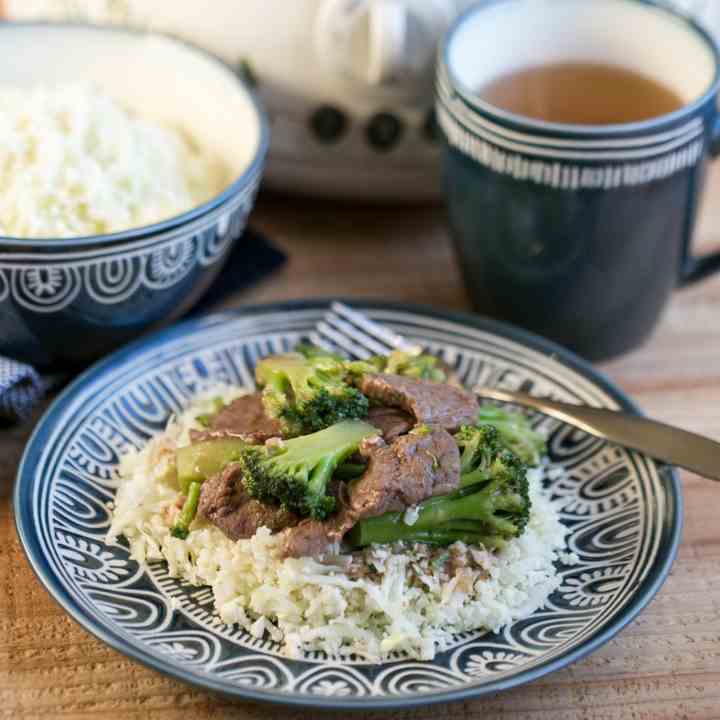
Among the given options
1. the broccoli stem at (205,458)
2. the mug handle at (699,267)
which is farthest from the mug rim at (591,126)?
the broccoli stem at (205,458)

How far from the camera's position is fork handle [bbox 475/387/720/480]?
77.4 inches

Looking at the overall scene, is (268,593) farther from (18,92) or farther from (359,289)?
(18,92)

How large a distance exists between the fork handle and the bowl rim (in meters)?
0.69

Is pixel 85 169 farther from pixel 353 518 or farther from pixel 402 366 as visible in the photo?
pixel 353 518

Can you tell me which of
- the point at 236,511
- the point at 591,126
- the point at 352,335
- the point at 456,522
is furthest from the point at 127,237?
the point at 591,126

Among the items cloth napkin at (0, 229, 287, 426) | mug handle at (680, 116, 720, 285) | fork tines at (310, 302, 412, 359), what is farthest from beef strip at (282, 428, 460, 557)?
mug handle at (680, 116, 720, 285)

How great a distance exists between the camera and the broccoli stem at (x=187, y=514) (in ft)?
6.15

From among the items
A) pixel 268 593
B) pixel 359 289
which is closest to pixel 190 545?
pixel 268 593

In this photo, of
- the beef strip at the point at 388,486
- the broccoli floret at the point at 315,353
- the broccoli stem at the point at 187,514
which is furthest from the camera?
the broccoli floret at the point at 315,353

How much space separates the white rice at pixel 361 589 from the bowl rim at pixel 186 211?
0.59 metres

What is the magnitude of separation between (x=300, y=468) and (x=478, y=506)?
12.5 inches

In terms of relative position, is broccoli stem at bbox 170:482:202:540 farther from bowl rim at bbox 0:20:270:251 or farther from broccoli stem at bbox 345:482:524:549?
bowl rim at bbox 0:20:270:251

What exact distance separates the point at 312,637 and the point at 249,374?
0.79 metres

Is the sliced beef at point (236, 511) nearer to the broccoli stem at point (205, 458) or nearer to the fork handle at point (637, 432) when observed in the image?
the broccoli stem at point (205, 458)
